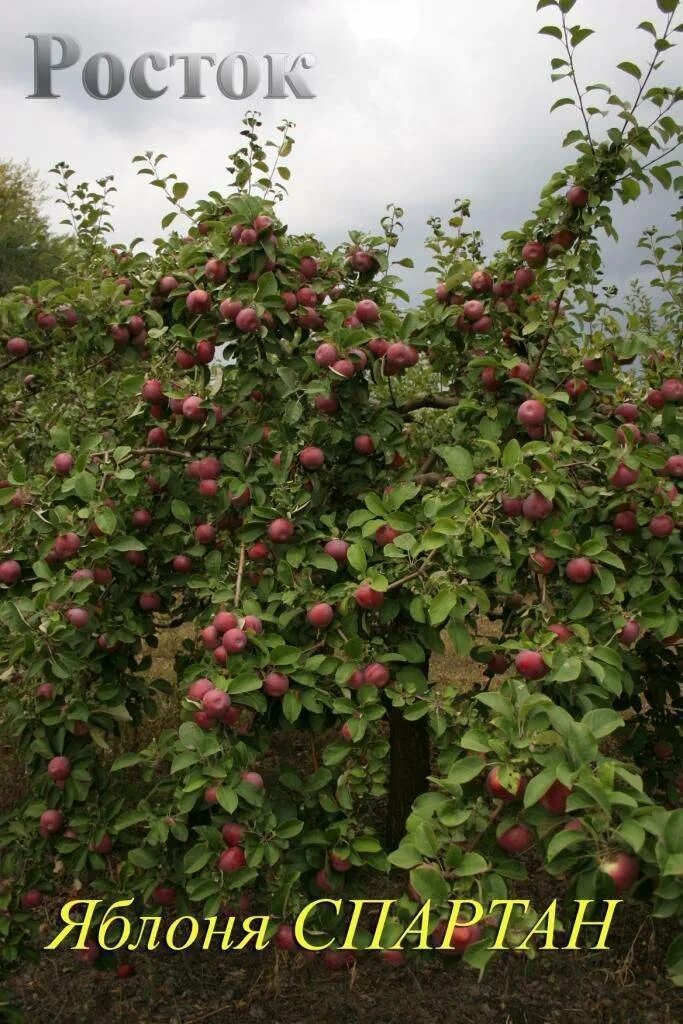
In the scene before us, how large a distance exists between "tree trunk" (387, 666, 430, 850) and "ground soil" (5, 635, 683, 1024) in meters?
0.56

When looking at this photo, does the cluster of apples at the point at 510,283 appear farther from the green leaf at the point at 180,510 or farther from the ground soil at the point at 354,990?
the ground soil at the point at 354,990

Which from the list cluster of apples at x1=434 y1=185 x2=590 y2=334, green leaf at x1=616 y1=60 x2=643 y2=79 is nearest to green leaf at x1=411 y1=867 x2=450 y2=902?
cluster of apples at x1=434 y1=185 x2=590 y2=334

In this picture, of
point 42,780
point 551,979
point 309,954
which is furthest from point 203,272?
point 551,979

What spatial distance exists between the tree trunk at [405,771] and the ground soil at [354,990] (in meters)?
0.56

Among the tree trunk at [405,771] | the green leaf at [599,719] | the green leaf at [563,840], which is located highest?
the green leaf at [599,719]

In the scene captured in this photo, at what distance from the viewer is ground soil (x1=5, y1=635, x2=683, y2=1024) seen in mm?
2541

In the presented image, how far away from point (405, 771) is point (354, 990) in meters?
0.82

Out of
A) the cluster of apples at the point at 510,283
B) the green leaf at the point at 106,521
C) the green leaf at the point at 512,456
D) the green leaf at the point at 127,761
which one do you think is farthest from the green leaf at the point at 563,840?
the cluster of apples at the point at 510,283

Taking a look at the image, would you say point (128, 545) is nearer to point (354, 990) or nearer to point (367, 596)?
point (367, 596)

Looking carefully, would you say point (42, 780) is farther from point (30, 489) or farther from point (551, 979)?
point (551, 979)

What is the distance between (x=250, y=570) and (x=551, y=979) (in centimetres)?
169

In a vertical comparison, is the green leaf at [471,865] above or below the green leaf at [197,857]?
above

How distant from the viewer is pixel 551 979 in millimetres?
2727

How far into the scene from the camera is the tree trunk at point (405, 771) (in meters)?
3.23
